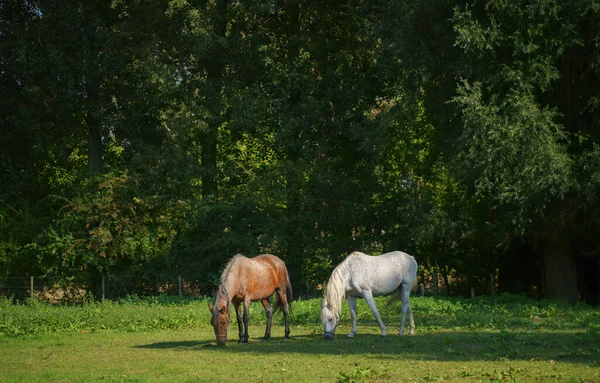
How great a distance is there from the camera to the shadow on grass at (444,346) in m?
13.7

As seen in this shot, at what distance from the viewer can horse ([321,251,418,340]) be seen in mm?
17500

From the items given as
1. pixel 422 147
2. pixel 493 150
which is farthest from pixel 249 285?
pixel 422 147

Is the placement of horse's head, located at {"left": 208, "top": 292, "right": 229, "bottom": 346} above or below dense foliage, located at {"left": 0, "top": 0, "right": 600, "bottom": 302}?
below

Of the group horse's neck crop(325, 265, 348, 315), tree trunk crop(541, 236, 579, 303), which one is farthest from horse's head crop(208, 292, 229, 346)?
tree trunk crop(541, 236, 579, 303)

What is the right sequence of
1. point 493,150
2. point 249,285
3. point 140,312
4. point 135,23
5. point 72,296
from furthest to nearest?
1. point 135,23
2. point 72,296
3. point 493,150
4. point 140,312
5. point 249,285

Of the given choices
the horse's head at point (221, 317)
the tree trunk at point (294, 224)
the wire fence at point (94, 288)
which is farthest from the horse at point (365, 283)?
the tree trunk at point (294, 224)

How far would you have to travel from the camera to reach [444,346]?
1552 centimetres

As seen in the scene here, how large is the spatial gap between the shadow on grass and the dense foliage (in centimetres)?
1165

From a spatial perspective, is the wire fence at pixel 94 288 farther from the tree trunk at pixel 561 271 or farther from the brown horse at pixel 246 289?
the brown horse at pixel 246 289

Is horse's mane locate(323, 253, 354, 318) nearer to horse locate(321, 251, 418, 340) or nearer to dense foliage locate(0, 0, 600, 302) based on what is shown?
horse locate(321, 251, 418, 340)

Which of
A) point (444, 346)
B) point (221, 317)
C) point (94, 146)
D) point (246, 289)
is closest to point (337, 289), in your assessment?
point (246, 289)

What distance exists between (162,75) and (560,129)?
1670cm

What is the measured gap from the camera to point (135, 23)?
118 feet

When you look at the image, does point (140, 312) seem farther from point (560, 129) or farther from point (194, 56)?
point (194, 56)
